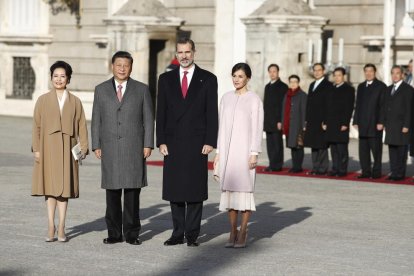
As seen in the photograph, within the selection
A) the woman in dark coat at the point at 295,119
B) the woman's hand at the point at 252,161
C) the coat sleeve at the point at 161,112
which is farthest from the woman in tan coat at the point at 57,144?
the woman in dark coat at the point at 295,119

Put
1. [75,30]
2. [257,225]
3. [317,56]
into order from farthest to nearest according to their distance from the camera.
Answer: [75,30] < [317,56] < [257,225]

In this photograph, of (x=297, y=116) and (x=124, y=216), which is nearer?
(x=124, y=216)

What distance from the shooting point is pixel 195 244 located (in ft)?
42.0

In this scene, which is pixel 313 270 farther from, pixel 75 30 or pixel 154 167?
pixel 75 30

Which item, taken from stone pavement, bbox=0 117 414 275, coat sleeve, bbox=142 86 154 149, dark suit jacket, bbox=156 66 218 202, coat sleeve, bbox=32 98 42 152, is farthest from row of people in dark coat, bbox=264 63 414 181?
coat sleeve, bbox=32 98 42 152

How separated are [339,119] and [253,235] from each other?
7.56 meters

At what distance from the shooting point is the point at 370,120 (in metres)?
20.6

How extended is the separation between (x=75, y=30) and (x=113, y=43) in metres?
3.47

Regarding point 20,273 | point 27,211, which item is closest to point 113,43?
point 27,211

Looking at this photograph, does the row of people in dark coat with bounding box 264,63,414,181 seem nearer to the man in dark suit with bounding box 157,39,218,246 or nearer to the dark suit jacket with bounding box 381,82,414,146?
the dark suit jacket with bounding box 381,82,414,146

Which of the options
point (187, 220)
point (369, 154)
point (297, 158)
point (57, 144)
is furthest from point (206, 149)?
point (297, 158)

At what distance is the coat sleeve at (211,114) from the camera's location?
42.4ft

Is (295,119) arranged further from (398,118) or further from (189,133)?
(189,133)

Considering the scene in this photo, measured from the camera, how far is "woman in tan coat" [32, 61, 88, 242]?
12.9 metres
